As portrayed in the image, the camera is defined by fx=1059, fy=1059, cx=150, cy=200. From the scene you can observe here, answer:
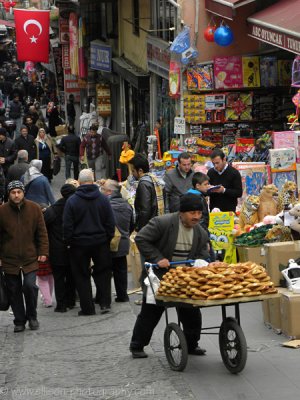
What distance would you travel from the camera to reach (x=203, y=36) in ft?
66.8

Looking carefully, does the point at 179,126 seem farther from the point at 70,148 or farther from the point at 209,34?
the point at 70,148

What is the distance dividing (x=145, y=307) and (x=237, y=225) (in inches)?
176

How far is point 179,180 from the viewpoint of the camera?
1410cm

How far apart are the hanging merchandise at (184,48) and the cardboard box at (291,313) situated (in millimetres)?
10442

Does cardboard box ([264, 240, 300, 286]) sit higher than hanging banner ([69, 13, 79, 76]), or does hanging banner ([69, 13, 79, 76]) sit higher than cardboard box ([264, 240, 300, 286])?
hanging banner ([69, 13, 79, 76])

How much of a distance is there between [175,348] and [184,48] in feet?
38.1

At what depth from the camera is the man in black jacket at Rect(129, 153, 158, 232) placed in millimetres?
13031

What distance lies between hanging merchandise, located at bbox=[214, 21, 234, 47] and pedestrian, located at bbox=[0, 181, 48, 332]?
8.83 meters

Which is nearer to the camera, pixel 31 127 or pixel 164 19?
pixel 164 19

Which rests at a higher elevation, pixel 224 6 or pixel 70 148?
pixel 224 6

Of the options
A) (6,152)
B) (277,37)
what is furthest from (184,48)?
(6,152)

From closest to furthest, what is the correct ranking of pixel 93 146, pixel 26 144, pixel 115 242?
1. pixel 115 242
2. pixel 26 144
3. pixel 93 146

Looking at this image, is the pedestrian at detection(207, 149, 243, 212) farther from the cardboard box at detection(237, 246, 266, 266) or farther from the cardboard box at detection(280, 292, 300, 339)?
the cardboard box at detection(280, 292, 300, 339)

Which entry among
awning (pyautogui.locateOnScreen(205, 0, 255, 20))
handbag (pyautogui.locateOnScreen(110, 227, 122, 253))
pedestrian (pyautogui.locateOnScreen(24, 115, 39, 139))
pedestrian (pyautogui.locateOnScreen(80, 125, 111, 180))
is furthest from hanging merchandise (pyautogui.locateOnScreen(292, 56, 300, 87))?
pedestrian (pyautogui.locateOnScreen(24, 115, 39, 139))
